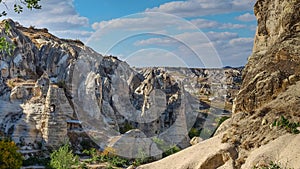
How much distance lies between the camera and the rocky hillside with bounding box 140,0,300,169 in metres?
8.49

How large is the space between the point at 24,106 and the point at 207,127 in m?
14.3

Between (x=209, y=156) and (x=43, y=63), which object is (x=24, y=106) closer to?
(x=43, y=63)

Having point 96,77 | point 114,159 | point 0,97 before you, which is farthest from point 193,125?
point 0,97

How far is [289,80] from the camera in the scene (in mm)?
9727

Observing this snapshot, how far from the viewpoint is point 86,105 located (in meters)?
28.4

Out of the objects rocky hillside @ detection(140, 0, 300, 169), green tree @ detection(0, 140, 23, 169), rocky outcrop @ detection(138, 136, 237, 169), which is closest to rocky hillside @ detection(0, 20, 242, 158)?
green tree @ detection(0, 140, 23, 169)

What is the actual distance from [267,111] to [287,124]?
30.4 inches

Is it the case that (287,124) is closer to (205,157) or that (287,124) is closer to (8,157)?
(205,157)

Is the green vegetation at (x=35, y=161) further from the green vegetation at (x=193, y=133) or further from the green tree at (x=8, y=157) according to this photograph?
the green vegetation at (x=193, y=133)

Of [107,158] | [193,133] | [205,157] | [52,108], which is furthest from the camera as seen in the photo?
[193,133]

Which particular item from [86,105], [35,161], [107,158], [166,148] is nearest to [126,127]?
[86,105]

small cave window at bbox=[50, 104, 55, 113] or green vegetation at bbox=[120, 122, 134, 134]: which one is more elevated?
small cave window at bbox=[50, 104, 55, 113]

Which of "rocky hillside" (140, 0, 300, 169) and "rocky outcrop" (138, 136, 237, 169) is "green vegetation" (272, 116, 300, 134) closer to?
"rocky hillside" (140, 0, 300, 169)

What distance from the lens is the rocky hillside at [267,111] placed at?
27.9ft
